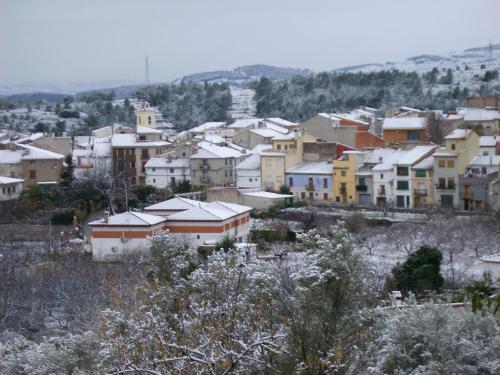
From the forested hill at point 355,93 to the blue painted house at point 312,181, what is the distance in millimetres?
17935

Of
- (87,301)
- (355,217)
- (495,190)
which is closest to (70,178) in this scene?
(355,217)

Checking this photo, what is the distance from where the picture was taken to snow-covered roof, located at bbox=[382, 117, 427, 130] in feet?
96.8

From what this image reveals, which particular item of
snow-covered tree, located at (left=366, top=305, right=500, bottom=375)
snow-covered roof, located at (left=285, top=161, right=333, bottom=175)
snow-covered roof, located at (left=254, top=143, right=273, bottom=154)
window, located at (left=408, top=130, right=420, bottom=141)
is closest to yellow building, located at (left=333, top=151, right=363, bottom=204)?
snow-covered roof, located at (left=285, top=161, right=333, bottom=175)

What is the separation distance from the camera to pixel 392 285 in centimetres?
1642

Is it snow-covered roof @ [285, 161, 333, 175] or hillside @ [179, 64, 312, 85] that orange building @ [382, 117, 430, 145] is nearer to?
snow-covered roof @ [285, 161, 333, 175]

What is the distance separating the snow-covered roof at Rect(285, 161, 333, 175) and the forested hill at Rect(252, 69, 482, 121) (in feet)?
57.1

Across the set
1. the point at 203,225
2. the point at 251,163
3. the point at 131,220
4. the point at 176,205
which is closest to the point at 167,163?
the point at 251,163

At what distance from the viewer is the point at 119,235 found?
68.6 ft

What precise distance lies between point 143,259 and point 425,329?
448 inches

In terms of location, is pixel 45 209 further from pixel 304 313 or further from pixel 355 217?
pixel 304 313

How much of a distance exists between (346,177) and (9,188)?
852cm

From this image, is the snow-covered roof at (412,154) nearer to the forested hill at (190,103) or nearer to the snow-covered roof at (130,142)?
the snow-covered roof at (130,142)

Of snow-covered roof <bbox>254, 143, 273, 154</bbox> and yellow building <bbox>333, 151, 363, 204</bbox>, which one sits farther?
snow-covered roof <bbox>254, 143, 273, 154</bbox>

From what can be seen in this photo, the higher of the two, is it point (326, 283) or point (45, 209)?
point (326, 283)
